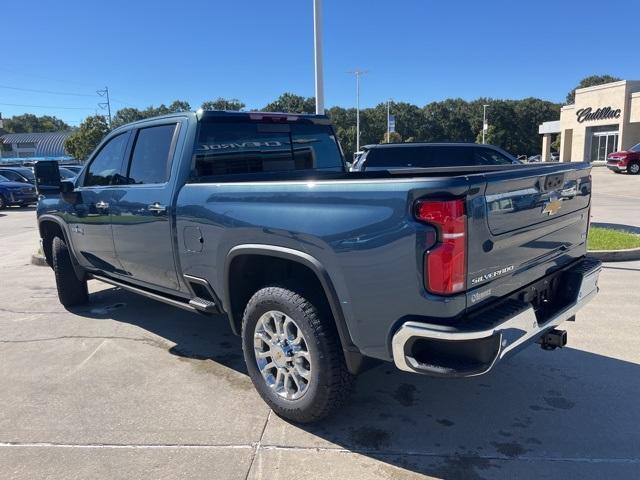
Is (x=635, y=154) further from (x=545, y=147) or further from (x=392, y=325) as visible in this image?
(x=545, y=147)

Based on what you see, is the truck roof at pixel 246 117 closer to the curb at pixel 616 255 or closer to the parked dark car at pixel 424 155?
the curb at pixel 616 255

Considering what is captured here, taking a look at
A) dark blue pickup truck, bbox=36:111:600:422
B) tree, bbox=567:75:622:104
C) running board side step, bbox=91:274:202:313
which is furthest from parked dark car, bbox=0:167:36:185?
tree, bbox=567:75:622:104

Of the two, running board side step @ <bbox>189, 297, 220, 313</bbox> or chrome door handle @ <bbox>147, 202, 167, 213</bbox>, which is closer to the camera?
running board side step @ <bbox>189, 297, 220, 313</bbox>

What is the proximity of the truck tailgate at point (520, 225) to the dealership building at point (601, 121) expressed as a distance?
147 ft

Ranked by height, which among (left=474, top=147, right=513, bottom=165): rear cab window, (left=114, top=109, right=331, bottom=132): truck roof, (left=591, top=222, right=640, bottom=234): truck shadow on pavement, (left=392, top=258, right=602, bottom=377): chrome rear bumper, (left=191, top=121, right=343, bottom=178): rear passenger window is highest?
(left=114, top=109, right=331, bottom=132): truck roof

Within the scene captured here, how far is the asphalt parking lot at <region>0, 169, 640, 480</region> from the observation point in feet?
9.61

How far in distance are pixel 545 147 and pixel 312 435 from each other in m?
63.1

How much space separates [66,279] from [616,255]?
7.33 metres

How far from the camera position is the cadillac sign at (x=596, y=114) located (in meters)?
42.8

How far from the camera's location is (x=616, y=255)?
752 centimetres

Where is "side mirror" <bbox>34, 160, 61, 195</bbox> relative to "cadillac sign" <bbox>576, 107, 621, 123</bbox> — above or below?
below

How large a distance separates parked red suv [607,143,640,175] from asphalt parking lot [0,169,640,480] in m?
25.8

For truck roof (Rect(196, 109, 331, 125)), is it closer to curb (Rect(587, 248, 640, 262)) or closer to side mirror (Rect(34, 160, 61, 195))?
side mirror (Rect(34, 160, 61, 195))

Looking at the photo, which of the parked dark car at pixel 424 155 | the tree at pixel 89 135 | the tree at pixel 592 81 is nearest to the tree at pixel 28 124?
the tree at pixel 89 135
